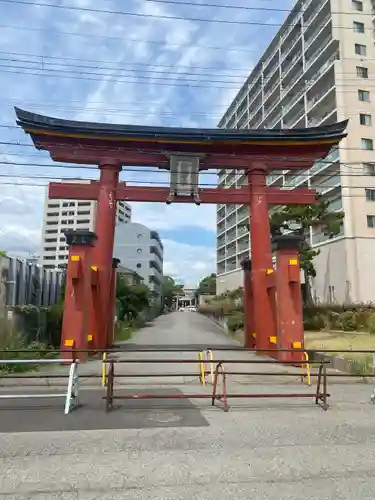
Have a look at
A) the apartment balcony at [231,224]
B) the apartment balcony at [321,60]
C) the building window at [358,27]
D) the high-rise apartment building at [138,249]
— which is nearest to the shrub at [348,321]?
the apartment balcony at [321,60]

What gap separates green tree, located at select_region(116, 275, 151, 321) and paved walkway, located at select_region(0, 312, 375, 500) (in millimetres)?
23582

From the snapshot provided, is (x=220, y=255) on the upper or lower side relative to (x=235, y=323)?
upper

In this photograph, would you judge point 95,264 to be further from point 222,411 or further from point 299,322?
point 222,411

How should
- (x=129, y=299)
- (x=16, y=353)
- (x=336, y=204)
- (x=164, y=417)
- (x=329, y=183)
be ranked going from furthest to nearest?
(x=329, y=183), (x=336, y=204), (x=129, y=299), (x=16, y=353), (x=164, y=417)

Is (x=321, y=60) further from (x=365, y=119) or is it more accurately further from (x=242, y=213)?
(x=242, y=213)

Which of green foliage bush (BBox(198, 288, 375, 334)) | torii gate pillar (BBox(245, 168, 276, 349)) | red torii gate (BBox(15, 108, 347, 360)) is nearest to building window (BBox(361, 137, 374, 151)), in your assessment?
green foliage bush (BBox(198, 288, 375, 334))

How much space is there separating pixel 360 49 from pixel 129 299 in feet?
114

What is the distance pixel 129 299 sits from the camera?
32.7 metres

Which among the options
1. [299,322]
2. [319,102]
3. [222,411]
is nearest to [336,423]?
[222,411]

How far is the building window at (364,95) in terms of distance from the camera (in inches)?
1610

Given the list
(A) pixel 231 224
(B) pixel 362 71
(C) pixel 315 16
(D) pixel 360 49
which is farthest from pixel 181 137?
(A) pixel 231 224

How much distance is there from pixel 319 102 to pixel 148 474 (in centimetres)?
4637

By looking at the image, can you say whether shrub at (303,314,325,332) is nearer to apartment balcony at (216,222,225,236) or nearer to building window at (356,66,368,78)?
building window at (356,66,368,78)

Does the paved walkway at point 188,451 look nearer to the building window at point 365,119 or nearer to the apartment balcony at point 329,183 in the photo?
the apartment balcony at point 329,183
